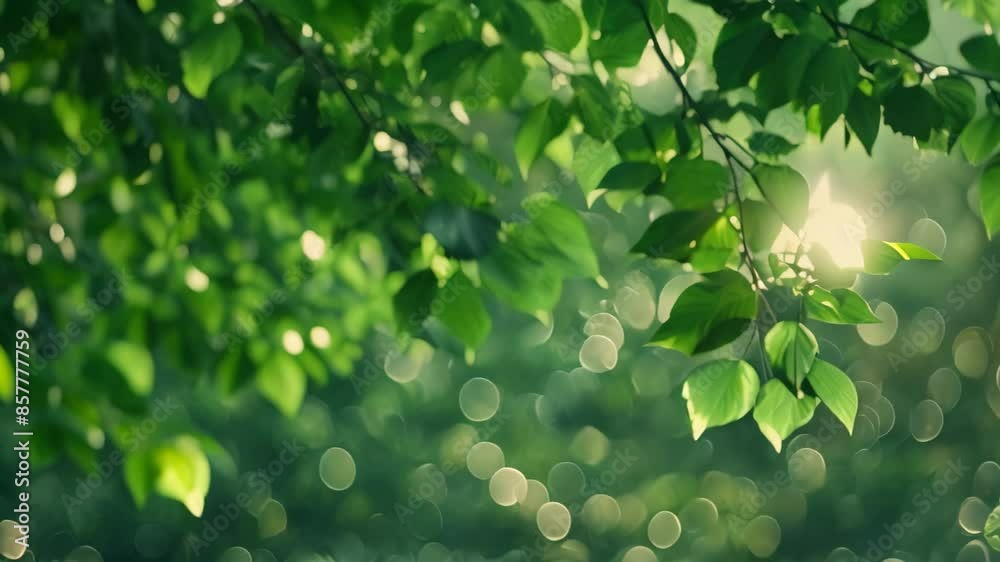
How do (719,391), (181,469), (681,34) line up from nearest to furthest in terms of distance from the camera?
(719,391), (681,34), (181,469)

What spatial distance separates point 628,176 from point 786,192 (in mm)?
264

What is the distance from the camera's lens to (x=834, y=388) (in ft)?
5.58

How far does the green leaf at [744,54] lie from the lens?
5.82 feet

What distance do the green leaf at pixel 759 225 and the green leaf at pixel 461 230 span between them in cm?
42

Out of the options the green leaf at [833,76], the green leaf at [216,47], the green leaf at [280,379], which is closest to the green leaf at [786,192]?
the green leaf at [833,76]

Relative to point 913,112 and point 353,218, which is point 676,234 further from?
point 353,218

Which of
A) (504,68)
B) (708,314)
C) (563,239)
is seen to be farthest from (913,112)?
(504,68)

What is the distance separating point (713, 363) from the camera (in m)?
1.72

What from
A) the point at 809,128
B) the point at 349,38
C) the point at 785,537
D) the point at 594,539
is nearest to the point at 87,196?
the point at 349,38

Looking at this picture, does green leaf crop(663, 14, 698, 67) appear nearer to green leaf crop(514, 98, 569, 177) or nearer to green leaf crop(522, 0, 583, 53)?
green leaf crop(522, 0, 583, 53)

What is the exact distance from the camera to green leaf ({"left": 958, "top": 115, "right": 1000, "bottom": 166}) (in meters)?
1.97

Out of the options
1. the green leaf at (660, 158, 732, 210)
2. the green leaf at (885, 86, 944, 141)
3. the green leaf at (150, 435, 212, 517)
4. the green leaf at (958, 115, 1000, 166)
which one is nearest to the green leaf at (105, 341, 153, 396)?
the green leaf at (150, 435, 212, 517)

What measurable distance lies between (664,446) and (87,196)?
8012 millimetres

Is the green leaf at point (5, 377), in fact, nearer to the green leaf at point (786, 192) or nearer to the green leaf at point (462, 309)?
the green leaf at point (462, 309)
